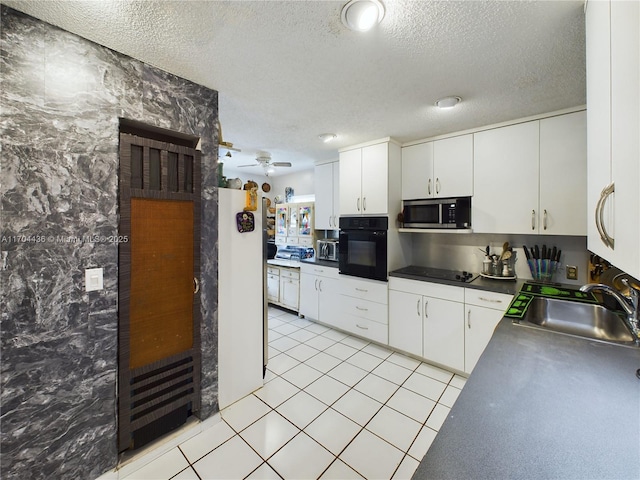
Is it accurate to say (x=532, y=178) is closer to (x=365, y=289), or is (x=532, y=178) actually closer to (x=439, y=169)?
(x=439, y=169)

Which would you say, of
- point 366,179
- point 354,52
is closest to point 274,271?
point 366,179

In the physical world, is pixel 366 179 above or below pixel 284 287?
above

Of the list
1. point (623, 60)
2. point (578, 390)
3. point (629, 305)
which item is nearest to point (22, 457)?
point (578, 390)

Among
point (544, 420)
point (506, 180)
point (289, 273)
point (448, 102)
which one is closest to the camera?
point (544, 420)

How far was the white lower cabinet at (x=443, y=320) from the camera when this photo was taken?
7.69 ft

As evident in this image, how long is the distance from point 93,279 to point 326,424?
176cm

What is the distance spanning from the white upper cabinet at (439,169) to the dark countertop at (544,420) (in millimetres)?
1886

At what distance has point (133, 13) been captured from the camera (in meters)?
1.24

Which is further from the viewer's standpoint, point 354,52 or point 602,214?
point 354,52

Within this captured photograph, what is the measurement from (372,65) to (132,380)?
2374mm

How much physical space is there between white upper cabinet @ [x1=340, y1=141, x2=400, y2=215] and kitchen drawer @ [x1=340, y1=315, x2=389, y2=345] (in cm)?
129

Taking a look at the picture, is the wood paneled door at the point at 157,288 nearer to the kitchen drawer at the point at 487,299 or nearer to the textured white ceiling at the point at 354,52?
the textured white ceiling at the point at 354,52

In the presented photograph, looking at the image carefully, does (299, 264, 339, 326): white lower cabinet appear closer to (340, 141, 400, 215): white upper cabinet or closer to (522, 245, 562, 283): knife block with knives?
(340, 141, 400, 215): white upper cabinet

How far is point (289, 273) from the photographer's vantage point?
4.16 m
